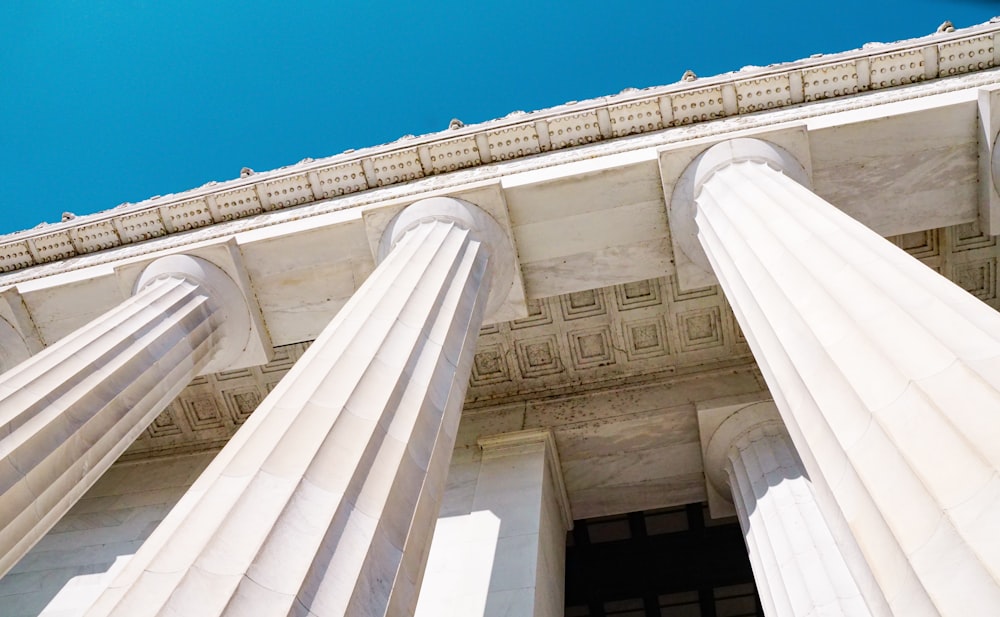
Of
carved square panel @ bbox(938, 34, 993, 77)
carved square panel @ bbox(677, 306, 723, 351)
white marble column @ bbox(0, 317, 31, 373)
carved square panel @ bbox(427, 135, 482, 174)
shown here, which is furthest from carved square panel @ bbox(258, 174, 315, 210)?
carved square panel @ bbox(938, 34, 993, 77)

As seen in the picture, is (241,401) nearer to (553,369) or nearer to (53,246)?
(53,246)

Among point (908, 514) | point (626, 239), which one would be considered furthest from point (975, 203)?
point (908, 514)

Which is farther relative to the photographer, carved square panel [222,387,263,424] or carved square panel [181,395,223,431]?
carved square panel [181,395,223,431]

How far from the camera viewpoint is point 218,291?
51.8 feet

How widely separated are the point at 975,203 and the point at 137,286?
17.5 m

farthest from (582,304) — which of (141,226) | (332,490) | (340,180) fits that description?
(332,490)

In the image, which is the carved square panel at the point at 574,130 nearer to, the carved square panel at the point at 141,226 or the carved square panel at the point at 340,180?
the carved square panel at the point at 340,180

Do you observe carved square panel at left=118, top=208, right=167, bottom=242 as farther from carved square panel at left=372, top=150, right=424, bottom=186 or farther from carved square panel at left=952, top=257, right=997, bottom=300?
carved square panel at left=952, top=257, right=997, bottom=300

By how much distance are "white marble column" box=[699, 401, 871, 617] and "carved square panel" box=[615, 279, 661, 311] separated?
3130mm

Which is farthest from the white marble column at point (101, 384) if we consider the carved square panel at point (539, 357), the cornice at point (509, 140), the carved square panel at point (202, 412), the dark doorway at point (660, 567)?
the dark doorway at point (660, 567)

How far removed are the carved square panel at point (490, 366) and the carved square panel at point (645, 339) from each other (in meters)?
3.29

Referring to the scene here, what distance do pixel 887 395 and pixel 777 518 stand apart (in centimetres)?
771

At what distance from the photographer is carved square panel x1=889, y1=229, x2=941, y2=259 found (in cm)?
1767

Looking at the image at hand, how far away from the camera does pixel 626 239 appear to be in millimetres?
15219
